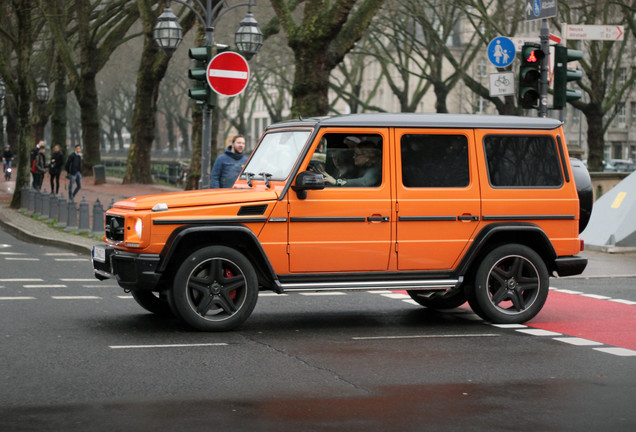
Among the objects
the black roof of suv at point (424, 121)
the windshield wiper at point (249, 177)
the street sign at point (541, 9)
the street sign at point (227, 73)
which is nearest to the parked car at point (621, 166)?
the street sign at point (541, 9)

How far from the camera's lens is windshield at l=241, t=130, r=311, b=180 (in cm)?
1020

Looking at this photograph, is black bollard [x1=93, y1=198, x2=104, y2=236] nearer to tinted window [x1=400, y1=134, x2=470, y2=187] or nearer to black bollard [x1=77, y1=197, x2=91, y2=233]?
black bollard [x1=77, y1=197, x2=91, y2=233]

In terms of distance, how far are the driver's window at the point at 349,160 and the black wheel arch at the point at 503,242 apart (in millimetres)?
1079

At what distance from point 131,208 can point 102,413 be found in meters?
3.49

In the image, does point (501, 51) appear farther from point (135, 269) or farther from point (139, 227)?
point (135, 269)

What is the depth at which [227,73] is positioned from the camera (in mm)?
17125

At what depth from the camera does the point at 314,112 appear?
23438 mm

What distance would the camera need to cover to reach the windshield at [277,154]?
10203mm

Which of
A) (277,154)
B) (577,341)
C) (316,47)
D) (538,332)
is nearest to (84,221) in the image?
(316,47)

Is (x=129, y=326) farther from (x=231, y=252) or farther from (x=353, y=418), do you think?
(x=353, y=418)

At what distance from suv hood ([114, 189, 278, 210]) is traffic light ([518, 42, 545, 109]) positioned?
7.48m

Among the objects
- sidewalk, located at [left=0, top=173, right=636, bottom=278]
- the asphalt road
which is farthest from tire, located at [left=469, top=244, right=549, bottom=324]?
sidewalk, located at [left=0, top=173, right=636, bottom=278]

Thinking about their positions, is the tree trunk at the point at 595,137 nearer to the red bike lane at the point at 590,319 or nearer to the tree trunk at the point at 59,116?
the tree trunk at the point at 59,116

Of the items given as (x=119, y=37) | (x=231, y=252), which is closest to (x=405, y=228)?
(x=231, y=252)
